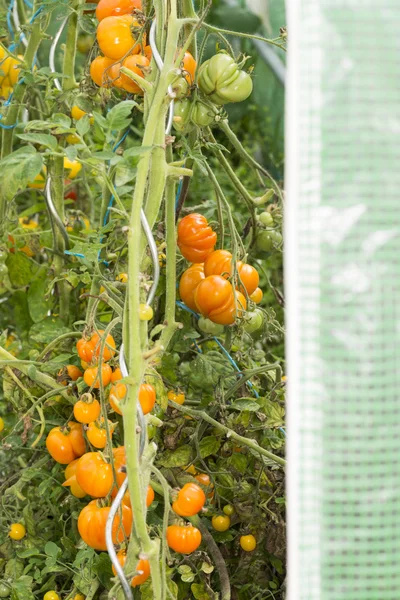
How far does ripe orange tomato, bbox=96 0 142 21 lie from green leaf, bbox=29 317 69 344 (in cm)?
48

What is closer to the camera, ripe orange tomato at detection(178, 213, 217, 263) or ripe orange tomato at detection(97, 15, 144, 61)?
ripe orange tomato at detection(97, 15, 144, 61)

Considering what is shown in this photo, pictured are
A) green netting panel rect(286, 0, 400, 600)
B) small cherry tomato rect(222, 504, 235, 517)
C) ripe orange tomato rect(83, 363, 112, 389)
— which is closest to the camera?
green netting panel rect(286, 0, 400, 600)

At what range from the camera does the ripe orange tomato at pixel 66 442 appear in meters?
0.99

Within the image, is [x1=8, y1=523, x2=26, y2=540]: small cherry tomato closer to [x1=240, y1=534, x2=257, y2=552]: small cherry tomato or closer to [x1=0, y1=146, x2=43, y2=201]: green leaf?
[x1=240, y1=534, x2=257, y2=552]: small cherry tomato

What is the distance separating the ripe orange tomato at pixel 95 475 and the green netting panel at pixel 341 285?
381 millimetres

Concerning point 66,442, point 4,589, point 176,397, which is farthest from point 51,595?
point 176,397

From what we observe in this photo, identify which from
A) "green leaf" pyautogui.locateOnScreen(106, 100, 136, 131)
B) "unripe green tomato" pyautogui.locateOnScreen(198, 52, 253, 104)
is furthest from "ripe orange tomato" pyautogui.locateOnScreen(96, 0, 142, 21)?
"green leaf" pyautogui.locateOnScreen(106, 100, 136, 131)

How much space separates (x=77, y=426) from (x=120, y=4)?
1.91ft

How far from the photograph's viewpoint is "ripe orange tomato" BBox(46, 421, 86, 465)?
987 mm

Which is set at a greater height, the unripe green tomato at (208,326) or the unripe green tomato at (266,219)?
the unripe green tomato at (266,219)

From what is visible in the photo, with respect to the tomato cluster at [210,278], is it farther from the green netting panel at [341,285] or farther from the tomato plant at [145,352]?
the green netting panel at [341,285]

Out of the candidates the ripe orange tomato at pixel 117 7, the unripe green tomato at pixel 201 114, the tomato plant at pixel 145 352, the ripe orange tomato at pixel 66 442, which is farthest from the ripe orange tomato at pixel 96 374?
the ripe orange tomato at pixel 117 7

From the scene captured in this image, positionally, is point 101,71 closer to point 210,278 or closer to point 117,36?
point 117,36

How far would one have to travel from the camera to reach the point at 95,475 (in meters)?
0.84
